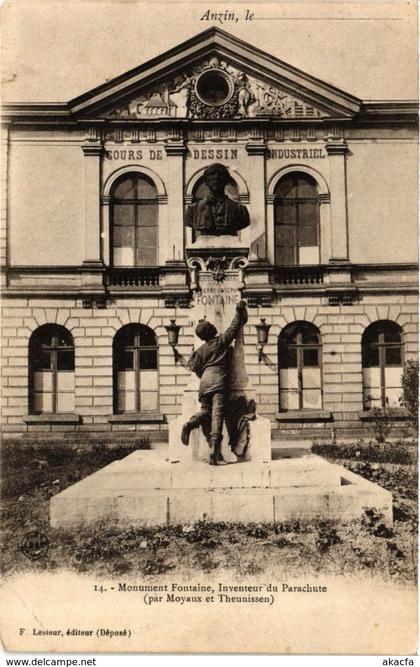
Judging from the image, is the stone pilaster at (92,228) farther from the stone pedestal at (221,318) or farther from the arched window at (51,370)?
the stone pedestal at (221,318)

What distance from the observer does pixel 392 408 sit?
15.2m

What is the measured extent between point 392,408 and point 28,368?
925 cm

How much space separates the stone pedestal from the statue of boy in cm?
14

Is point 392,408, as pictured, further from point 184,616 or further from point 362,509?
point 184,616

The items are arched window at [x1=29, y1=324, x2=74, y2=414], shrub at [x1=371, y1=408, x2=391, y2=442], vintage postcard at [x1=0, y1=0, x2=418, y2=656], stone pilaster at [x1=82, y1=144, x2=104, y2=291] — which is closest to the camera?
vintage postcard at [x1=0, y1=0, x2=418, y2=656]

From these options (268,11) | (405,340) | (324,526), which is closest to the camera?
(324,526)

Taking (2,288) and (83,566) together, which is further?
(2,288)

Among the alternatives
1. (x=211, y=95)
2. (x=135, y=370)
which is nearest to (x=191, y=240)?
(x=135, y=370)

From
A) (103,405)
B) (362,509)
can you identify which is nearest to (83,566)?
(362,509)

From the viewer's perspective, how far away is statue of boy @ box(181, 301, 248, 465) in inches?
362

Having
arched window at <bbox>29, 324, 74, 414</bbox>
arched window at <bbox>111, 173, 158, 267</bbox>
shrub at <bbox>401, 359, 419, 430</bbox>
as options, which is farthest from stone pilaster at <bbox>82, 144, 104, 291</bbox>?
shrub at <bbox>401, 359, 419, 430</bbox>

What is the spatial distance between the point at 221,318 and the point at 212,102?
887cm

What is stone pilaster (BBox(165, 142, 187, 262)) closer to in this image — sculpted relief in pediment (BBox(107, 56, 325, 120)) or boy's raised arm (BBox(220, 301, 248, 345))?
sculpted relief in pediment (BBox(107, 56, 325, 120))

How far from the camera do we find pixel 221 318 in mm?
9562
